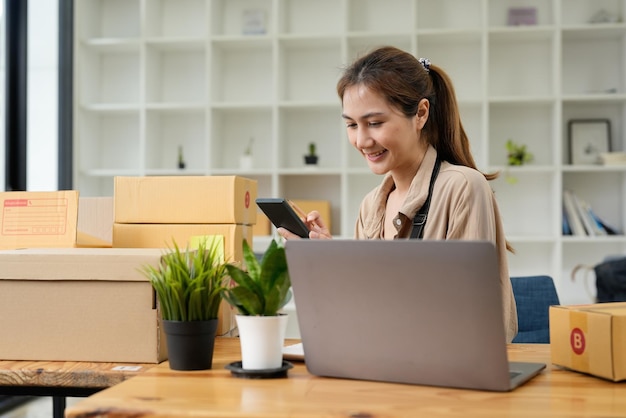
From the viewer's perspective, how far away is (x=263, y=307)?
4.13 ft

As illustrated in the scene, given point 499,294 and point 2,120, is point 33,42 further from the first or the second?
point 499,294

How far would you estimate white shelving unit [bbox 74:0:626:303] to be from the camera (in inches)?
169

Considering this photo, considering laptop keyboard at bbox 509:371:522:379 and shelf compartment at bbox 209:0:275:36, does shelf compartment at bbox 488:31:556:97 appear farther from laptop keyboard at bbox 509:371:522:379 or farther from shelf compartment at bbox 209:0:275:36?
laptop keyboard at bbox 509:371:522:379

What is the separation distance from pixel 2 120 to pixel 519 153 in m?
2.75

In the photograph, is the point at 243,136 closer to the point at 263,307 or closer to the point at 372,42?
the point at 372,42

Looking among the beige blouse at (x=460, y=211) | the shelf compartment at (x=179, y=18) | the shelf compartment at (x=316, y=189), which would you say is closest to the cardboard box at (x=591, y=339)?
the beige blouse at (x=460, y=211)

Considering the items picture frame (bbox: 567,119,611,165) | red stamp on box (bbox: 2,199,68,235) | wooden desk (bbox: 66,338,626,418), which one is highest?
picture frame (bbox: 567,119,611,165)

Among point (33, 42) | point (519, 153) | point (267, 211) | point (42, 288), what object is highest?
point (33, 42)

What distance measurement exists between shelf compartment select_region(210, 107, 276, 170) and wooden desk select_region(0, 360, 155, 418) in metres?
3.22

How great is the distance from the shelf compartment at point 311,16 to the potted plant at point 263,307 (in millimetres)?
3458

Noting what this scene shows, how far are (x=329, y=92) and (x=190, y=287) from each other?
3.40 metres

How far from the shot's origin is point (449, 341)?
3.69ft

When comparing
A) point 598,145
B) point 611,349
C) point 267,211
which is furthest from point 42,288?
point 598,145

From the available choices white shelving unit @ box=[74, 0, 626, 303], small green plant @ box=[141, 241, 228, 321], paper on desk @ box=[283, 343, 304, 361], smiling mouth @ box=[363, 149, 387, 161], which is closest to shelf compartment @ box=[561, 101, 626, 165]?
white shelving unit @ box=[74, 0, 626, 303]
